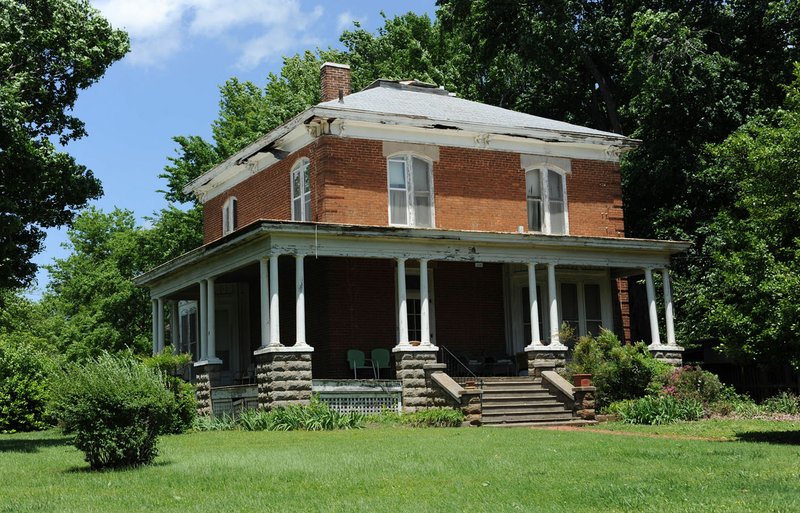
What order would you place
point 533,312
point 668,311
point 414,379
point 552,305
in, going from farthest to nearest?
point 668,311, point 552,305, point 533,312, point 414,379

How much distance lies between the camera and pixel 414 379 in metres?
22.9

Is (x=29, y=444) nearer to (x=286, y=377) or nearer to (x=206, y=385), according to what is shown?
(x=286, y=377)

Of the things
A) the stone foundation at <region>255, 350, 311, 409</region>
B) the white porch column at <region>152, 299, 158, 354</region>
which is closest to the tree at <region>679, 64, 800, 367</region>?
the stone foundation at <region>255, 350, 311, 409</region>

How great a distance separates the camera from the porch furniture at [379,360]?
25.3 metres

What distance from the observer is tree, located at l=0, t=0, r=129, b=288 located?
19.3 meters

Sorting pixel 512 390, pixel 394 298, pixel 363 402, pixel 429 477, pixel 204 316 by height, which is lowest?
pixel 429 477

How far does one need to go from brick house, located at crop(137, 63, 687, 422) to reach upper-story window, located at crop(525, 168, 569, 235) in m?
0.04

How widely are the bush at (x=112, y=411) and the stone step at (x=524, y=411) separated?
31.8 ft

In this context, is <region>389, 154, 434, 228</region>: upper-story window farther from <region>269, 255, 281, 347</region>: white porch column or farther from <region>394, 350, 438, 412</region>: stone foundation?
<region>269, 255, 281, 347</region>: white porch column

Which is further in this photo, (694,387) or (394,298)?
(394,298)

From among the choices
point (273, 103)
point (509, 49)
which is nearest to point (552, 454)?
point (509, 49)

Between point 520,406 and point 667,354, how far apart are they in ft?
20.2

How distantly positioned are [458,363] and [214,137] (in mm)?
19381

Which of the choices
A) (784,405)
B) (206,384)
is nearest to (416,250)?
(206,384)
